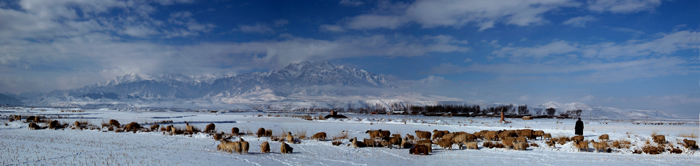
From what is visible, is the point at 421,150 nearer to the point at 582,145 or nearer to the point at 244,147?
the point at 244,147

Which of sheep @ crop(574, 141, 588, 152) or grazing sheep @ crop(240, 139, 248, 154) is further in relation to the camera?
sheep @ crop(574, 141, 588, 152)

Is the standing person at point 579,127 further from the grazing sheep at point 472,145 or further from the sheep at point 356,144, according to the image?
the sheep at point 356,144

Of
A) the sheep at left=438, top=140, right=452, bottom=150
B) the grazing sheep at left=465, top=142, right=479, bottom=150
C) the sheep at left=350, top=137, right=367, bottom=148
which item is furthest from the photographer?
the sheep at left=350, top=137, right=367, bottom=148

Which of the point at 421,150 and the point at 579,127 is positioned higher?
the point at 579,127

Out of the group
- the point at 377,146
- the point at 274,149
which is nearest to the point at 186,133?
the point at 274,149

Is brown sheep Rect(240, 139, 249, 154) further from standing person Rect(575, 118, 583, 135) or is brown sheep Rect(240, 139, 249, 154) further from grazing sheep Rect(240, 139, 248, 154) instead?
standing person Rect(575, 118, 583, 135)

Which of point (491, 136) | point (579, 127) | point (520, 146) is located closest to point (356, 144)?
point (520, 146)

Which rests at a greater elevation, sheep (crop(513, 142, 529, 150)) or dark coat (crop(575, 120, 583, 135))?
dark coat (crop(575, 120, 583, 135))

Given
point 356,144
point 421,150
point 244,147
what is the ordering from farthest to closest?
point 356,144 → point 421,150 → point 244,147

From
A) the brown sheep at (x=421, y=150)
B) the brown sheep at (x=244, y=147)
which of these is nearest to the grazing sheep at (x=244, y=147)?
the brown sheep at (x=244, y=147)

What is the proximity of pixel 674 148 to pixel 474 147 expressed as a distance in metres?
9.04

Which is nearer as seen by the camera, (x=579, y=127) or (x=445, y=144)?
(x=445, y=144)

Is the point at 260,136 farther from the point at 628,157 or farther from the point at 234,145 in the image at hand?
the point at 628,157

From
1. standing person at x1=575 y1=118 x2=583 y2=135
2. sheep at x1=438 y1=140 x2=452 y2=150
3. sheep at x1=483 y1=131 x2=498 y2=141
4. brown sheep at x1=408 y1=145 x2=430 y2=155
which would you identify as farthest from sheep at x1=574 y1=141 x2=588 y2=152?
brown sheep at x1=408 y1=145 x2=430 y2=155
